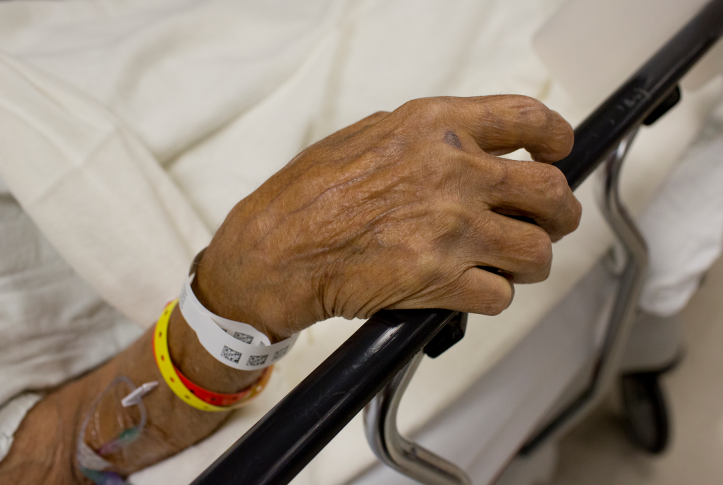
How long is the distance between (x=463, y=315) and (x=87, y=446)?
0.47 meters

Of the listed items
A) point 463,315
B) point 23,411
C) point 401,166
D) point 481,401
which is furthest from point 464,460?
point 23,411

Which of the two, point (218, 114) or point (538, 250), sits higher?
point (538, 250)

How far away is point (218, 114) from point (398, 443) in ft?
1.75

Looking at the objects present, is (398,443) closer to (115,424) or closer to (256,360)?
(256,360)

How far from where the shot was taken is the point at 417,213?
38cm

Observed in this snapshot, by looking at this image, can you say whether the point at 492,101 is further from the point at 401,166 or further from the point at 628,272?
the point at 628,272

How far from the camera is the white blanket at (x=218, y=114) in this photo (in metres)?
0.62

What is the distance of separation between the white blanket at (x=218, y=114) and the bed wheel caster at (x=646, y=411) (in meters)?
0.57

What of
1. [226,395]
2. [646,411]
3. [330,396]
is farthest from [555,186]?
[646,411]

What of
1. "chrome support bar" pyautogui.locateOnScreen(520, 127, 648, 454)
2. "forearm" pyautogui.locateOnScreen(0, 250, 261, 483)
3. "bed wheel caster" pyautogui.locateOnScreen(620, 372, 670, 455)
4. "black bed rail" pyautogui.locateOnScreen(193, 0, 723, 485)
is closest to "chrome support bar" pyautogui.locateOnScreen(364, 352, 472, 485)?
"black bed rail" pyautogui.locateOnScreen(193, 0, 723, 485)

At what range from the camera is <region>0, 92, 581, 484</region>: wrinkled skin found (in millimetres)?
384

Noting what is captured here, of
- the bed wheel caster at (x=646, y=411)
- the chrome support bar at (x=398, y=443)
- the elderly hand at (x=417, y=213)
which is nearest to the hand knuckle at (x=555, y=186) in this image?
the elderly hand at (x=417, y=213)

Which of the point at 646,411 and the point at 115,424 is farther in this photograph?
the point at 646,411

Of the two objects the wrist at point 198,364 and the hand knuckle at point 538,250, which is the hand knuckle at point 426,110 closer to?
the hand knuckle at point 538,250
